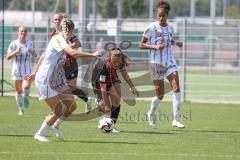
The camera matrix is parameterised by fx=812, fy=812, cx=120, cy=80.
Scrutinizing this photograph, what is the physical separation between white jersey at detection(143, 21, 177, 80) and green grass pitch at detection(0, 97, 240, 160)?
1.19m

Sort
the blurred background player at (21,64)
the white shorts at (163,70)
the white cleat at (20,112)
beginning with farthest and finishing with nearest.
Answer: the blurred background player at (21,64) → the white cleat at (20,112) → the white shorts at (163,70)

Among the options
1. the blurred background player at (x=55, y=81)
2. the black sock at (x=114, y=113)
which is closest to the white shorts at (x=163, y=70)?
the black sock at (x=114, y=113)

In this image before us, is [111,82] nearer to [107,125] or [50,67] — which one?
[107,125]

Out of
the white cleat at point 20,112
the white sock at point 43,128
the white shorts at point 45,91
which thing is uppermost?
the white shorts at point 45,91

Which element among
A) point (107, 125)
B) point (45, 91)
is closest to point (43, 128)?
point (45, 91)

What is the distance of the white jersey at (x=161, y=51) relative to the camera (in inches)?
644

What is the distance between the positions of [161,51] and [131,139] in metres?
2.86

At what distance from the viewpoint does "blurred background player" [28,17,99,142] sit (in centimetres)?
1321

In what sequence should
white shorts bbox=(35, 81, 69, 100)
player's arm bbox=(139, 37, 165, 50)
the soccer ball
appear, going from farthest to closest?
Answer: player's arm bbox=(139, 37, 165, 50) → the soccer ball → white shorts bbox=(35, 81, 69, 100)

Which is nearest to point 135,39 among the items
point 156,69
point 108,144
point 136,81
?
point 136,81

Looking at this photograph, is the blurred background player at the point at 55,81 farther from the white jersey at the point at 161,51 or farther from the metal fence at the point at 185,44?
the metal fence at the point at 185,44

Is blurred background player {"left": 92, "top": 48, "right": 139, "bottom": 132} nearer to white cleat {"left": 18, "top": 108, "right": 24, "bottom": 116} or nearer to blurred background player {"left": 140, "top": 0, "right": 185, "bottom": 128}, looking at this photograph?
blurred background player {"left": 140, "top": 0, "right": 185, "bottom": 128}

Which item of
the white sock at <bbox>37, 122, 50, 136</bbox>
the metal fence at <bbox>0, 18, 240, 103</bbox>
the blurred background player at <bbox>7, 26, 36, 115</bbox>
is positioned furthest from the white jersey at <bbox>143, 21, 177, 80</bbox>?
the metal fence at <bbox>0, 18, 240, 103</bbox>

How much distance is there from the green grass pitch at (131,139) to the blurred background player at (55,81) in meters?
0.38
